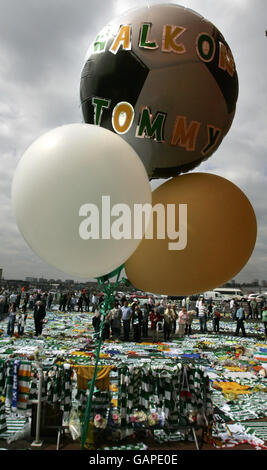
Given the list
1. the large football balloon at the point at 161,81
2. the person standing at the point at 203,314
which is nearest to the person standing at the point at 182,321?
the person standing at the point at 203,314

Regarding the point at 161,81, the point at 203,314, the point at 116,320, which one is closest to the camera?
the point at 161,81

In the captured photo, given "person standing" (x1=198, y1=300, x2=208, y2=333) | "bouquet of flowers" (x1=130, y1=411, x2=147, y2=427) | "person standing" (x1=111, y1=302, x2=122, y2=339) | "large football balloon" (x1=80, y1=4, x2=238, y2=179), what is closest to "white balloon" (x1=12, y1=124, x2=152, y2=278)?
"large football balloon" (x1=80, y1=4, x2=238, y2=179)

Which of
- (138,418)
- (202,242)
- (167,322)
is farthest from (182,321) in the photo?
(202,242)

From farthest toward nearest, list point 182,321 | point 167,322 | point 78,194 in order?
1. point 182,321
2. point 167,322
3. point 78,194

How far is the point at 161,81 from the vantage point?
2.77 metres

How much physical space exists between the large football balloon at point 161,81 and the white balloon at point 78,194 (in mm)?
573

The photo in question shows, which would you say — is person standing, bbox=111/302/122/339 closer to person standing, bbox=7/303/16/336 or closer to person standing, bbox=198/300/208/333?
person standing, bbox=7/303/16/336

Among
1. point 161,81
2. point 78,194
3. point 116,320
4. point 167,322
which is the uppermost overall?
point 161,81

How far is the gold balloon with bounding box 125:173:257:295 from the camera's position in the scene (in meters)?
2.86

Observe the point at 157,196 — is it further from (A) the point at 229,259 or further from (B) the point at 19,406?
(B) the point at 19,406

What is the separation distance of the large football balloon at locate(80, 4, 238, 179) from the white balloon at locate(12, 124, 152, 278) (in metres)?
0.57

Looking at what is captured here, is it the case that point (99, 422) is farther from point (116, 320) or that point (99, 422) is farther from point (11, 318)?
point (11, 318)

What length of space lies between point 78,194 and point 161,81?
4.54ft

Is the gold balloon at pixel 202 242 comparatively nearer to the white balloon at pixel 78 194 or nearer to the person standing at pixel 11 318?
the white balloon at pixel 78 194
